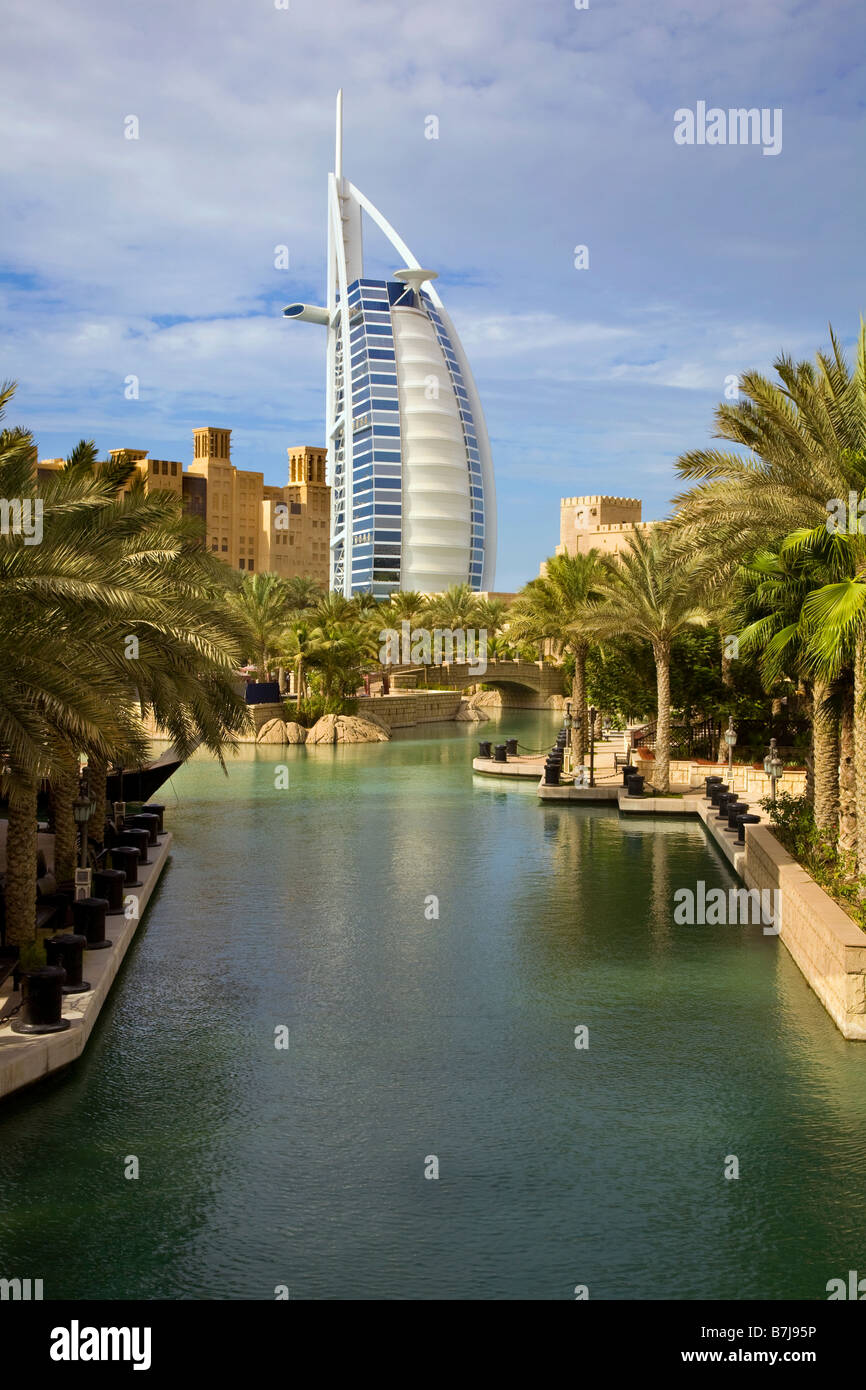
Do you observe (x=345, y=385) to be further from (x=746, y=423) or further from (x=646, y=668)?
(x=746, y=423)

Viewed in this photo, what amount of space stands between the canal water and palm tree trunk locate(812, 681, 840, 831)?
1705mm

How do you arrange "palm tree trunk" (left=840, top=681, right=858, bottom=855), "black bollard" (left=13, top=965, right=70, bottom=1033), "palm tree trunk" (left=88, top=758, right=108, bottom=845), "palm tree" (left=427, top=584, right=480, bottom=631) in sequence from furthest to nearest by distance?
"palm tree" (left=427, top=584, right=480, bottom=631) < "palm tree trunk" (left=88, top=758, right=108, bottom=845) < "palm tree trunk" (left=840, top=681, right=858, bottom=855) < "black bollard" (left=13, top=965, right=70, bottom=1033)

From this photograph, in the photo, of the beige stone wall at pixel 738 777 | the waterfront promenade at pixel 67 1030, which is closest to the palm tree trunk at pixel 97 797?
the waterfront promenade at pixel 67 1030

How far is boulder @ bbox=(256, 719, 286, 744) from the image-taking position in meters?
45.8

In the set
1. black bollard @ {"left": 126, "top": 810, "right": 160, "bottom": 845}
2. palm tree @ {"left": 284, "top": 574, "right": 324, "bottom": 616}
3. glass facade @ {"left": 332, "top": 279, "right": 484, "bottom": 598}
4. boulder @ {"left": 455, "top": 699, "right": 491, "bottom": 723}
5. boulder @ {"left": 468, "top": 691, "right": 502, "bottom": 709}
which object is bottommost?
black bollard @ {"left": 126, "top": 810, "right": 160, "bottom": 845}

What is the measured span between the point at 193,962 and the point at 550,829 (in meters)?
11.6

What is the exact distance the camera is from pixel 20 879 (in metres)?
12.2

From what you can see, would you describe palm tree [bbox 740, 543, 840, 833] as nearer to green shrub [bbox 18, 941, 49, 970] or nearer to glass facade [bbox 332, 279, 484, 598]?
green shrub [bbox 18, 941, 49, 970]

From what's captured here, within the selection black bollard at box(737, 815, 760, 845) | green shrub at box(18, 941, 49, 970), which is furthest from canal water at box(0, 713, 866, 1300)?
black bollard at box(737, 815, 760, 845)

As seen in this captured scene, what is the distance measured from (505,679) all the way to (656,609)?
42720 millimetres

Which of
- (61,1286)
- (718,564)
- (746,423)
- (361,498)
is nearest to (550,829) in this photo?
(718,564)

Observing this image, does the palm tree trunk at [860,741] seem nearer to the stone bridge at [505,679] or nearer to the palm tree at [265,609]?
the palm tree at [265,609]

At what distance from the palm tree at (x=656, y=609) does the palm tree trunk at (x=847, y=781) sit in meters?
10.4
